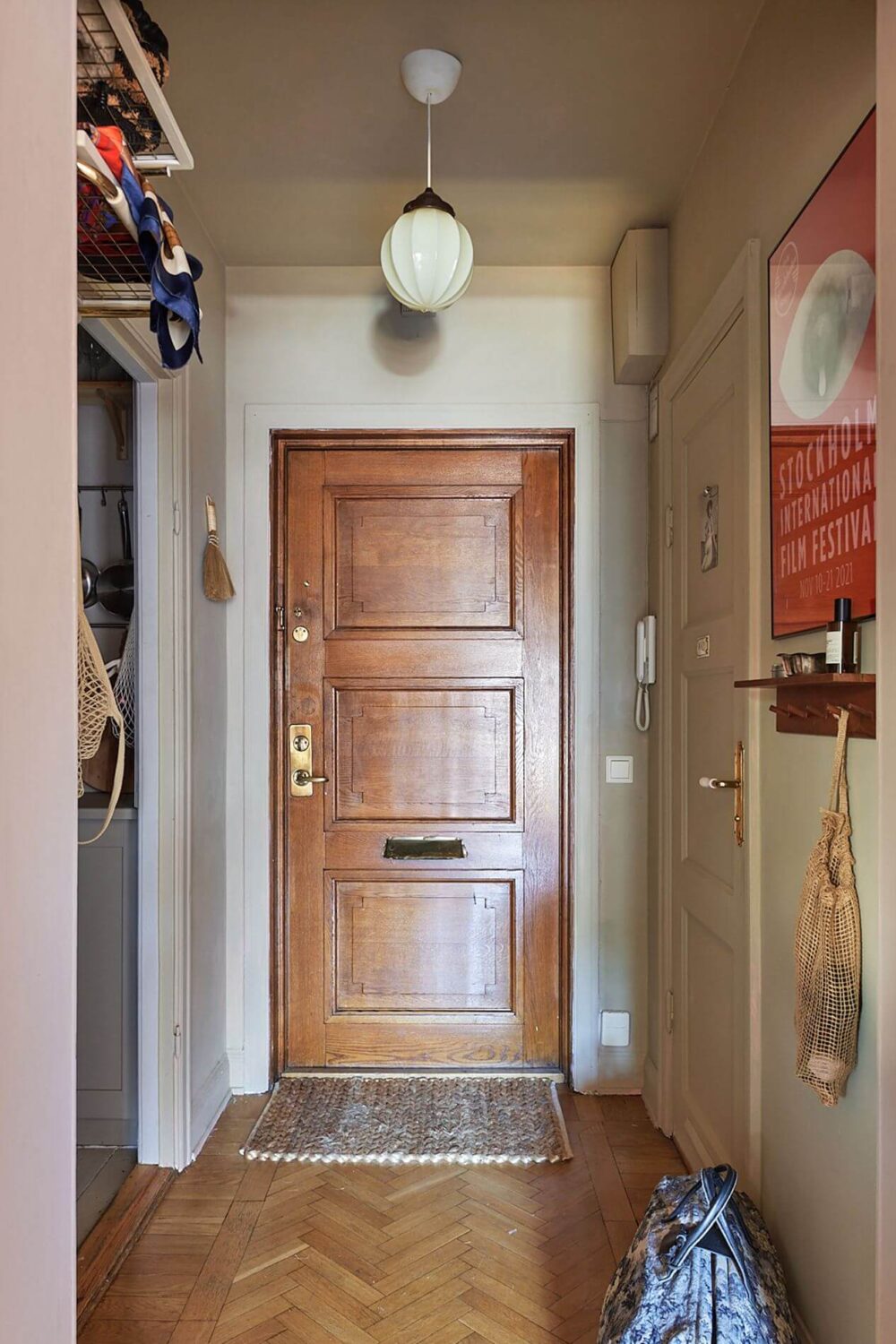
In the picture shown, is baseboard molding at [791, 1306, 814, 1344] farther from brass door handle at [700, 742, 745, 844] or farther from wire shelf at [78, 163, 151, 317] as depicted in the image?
wire shelf at [78, 163, 151, 317]

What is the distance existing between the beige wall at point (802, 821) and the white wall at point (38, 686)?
0.95 metres

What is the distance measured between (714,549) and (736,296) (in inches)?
21.6

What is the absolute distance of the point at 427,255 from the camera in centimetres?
212

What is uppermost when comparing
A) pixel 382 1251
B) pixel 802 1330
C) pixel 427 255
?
pixel 427 255

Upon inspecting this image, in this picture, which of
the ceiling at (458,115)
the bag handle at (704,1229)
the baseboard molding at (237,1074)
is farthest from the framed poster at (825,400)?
the baseboard molding at (237,1074)

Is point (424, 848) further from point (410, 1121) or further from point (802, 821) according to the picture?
point (802, 821)

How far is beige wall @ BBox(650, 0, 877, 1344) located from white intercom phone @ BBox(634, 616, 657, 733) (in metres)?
0.92

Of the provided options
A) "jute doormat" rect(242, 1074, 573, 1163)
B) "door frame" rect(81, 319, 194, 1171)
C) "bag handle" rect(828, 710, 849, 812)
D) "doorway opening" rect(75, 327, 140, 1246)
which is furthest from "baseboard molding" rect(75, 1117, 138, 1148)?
"bag handle" rect(828, 710, 849, 812)

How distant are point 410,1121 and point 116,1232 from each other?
0.82 meters

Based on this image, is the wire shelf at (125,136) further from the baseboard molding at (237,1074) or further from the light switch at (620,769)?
the baseboard molding at (237,1074)

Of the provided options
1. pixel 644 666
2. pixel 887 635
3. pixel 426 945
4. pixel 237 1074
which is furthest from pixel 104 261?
pixel 237 1074

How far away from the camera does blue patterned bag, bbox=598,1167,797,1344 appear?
140 cm

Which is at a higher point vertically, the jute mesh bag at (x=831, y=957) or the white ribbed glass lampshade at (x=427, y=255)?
the white ribbed glass lampshade at (x=427, y=255)

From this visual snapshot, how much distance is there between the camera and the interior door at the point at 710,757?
1.92m
